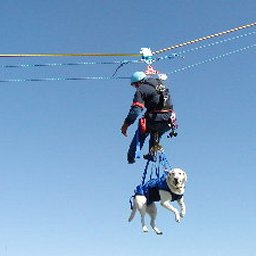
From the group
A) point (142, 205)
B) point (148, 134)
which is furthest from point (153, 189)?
point (148, 134)

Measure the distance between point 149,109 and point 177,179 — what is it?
2167mm

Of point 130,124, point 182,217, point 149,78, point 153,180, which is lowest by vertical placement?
point 182,217

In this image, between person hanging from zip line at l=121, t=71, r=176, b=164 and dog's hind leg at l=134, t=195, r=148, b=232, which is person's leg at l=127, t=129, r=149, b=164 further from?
dog's hind leg at l=134, t=195, r=148, b=232

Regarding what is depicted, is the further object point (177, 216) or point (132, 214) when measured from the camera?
point (132, 214)

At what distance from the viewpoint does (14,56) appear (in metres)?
15.6

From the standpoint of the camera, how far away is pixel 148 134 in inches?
666

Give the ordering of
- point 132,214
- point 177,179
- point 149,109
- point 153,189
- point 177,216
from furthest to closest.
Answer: point 132,214 < point 149,109 < point 153,189 < point 177,216 < point 177,179

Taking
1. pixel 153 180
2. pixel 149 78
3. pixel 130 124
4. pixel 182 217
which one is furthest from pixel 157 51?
pixel 182 217

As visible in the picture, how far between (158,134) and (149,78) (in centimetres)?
159

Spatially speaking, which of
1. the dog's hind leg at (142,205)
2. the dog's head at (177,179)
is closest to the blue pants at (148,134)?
the dog's hind leg at (142,205)

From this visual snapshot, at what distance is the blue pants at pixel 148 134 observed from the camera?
16.6 metres

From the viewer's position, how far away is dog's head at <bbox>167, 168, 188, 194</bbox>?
50.7ft

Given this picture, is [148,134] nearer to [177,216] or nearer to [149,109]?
[149,109]

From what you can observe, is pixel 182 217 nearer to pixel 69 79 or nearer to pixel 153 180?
pixel 153 180
